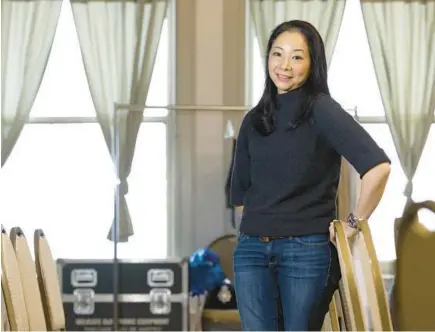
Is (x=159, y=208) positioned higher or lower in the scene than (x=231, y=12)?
lower

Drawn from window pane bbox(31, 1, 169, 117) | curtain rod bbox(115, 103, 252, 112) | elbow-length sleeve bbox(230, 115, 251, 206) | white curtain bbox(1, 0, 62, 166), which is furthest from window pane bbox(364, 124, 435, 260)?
elbow-length sleeve bbox(230, 115, 251, 206)

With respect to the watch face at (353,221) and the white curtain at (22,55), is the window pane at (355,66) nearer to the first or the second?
the white curtain at (22,55)

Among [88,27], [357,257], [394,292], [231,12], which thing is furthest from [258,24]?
[357,257]

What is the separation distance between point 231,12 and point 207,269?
1.16 meters

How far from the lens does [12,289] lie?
4.81ft

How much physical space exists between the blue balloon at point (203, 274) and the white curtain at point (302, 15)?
0.96m

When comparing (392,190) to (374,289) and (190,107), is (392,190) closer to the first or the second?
(190,107)

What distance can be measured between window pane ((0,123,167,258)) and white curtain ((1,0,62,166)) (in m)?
0.09

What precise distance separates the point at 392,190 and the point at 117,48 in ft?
4.60

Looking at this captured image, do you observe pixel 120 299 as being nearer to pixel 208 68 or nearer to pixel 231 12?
pixel 208 68

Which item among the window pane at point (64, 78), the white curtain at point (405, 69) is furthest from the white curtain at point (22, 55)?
the white curtain at point (405, 69)

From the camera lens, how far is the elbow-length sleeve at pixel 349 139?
1.41 metres

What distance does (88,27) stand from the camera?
326cm

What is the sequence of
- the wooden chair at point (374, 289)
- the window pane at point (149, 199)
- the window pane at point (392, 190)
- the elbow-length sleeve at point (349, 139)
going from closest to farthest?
the wooden chair at point (374, 289) → the elbow-length sleeve at point (349, 139) → the window pane at point (149, 199) → the window pane at point (392, 190)
